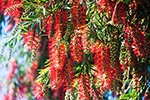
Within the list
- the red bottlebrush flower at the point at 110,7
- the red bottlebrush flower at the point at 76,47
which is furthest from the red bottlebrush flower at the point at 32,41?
the red bottlebrush flower at the point at 110,7

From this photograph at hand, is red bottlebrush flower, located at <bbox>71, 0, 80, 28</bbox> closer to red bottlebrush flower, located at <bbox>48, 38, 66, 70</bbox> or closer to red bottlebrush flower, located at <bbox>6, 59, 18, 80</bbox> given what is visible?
red bottlebrush flower, located at <bbox>48, 38, 66, 70</bbox>

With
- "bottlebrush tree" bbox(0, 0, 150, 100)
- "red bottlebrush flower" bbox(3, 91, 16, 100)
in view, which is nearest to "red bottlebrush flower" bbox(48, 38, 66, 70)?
"bottlebrush tree" bbox(0, 0, 150, 100)

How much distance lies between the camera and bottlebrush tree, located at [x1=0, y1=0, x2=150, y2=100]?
1.47 metres

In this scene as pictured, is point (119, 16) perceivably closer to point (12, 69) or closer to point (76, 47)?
point (76, 47)

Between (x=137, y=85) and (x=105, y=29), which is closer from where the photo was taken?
(x=105, y=29)

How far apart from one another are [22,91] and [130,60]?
2.81m

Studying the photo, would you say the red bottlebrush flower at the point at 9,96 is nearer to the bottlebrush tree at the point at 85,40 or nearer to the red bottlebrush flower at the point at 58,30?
the bottlebrush tree at the point at 85,40

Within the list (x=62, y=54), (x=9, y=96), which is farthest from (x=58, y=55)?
(x=9, y=96)

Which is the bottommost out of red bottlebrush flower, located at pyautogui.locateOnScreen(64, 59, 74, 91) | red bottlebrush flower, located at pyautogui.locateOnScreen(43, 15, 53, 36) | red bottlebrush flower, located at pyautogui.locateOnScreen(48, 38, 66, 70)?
red bottlebrush flower, located at pyautogui.locateOnScreen(64, 59, 74, 91)

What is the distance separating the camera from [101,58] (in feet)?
4.84

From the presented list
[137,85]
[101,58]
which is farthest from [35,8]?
[137,85]

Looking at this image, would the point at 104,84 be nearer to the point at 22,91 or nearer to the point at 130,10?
the point at 130,10

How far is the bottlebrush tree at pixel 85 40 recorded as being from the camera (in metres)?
1.47

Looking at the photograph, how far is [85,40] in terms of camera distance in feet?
4.63
